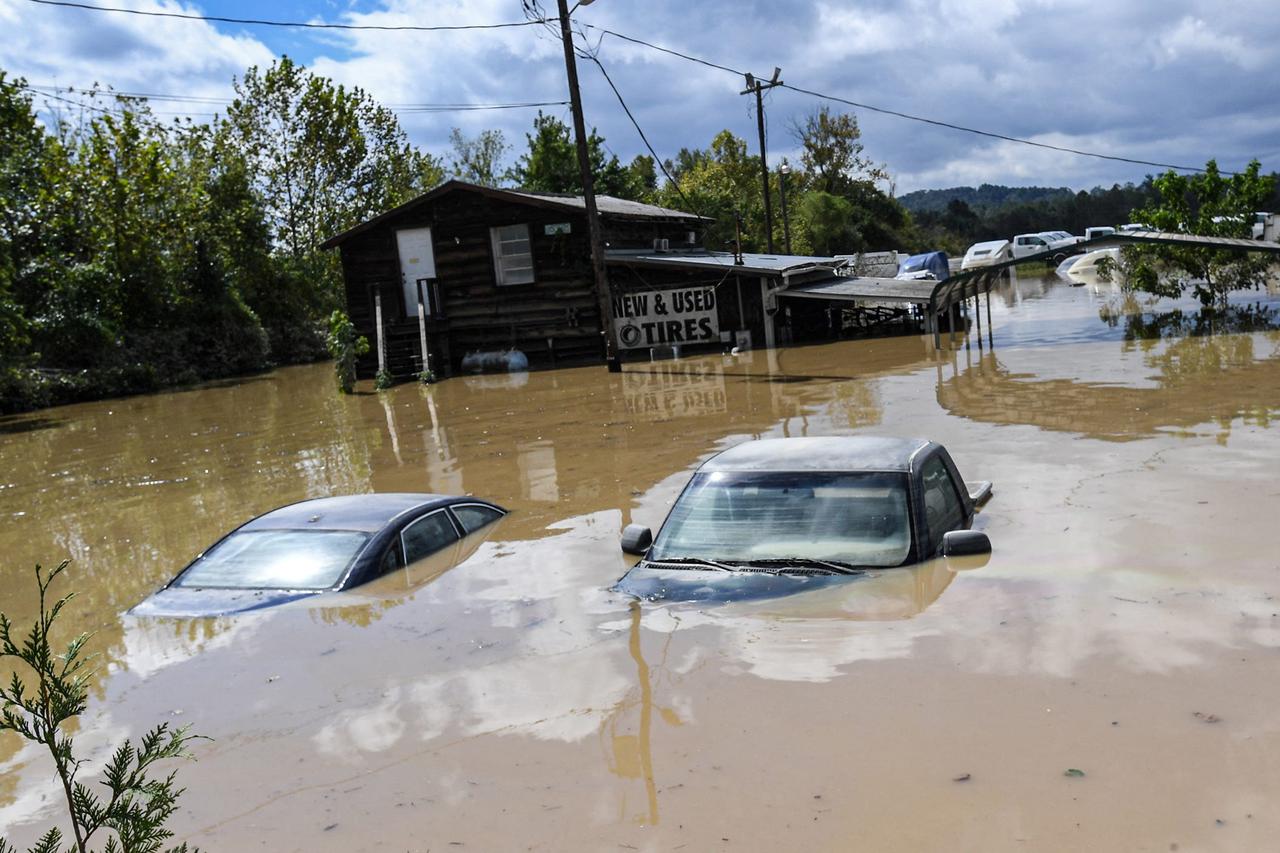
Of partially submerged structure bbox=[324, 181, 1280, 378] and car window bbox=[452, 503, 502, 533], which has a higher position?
partially submerged structure bbox=[324, 181, 1280, 378]

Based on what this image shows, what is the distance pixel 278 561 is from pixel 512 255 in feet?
84.7

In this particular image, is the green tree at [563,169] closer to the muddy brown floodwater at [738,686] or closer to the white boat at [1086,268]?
the white boat at [1086,268]

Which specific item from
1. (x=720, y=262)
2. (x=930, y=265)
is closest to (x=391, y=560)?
(x=720, y=262)

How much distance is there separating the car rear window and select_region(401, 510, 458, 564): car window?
45 cm

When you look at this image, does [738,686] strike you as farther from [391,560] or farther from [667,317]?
[667,317]

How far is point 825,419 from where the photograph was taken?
18125mm

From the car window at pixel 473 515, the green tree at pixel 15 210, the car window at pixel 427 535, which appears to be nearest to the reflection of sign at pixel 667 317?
the green tree at pixel 15 210

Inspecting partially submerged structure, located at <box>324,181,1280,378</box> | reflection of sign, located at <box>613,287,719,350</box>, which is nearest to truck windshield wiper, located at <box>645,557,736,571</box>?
partially submerged structure, located at <box>324,181,1280,378</box>

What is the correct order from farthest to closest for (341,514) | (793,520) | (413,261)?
1. (413,261)
2. (341,514)
3. (793,520)

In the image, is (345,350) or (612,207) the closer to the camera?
(345,350)

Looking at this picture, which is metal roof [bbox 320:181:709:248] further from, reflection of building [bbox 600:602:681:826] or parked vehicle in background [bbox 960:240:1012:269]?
reflection of building [bbox 600:602:681:826]

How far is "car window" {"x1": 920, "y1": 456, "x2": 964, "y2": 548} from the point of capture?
7.62m

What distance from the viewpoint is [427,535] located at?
9.35 meters

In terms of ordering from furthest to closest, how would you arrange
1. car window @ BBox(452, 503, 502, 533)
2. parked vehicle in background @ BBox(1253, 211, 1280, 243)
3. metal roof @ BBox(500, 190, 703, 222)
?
parked vehicle in background @ BBox(1253, 211, 1280, 243), metal roof @ BBox(500, 190, 703, 222), car window @ BBox(452, 503, 502, 533)
